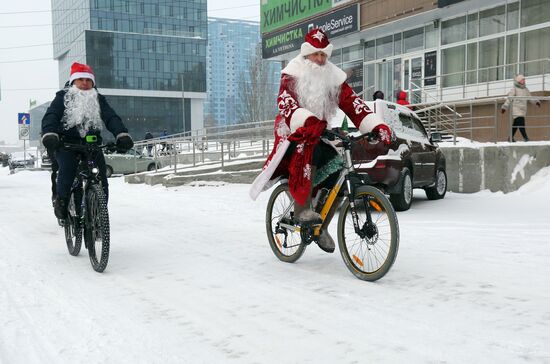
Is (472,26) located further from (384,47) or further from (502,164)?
(502,164)

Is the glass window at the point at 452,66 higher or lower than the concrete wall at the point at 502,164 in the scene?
higher

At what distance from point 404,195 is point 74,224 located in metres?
5.24

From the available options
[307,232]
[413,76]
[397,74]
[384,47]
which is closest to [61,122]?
[307,232]

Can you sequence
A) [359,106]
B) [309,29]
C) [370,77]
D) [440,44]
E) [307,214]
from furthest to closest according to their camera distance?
[309,29] < [370,77] < [440,44] < [359,106] < [307,214]

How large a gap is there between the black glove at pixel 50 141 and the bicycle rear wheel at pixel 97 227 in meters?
0.50

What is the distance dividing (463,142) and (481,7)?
1096 centimetres

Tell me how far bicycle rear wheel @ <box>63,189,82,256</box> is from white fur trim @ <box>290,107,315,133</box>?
227 cm

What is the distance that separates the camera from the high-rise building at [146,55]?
8125 cm

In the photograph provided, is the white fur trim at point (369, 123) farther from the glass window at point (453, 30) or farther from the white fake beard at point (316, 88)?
the glass window at point (453, 30)

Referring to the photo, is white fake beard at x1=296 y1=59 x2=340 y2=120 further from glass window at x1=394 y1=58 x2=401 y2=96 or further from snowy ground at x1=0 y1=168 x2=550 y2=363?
glass window at x1=394 y1=58 x2=401 y2=96

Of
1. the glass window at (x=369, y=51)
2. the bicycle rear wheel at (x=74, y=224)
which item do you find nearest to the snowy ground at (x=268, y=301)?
the bicycle rear wheel at (x=74, y=224)

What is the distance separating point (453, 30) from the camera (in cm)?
2144

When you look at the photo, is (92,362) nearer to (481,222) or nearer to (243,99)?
(481,222)

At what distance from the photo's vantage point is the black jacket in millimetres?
5238
